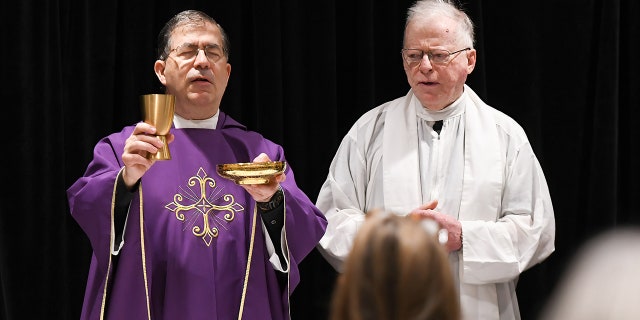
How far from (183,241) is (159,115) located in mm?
543

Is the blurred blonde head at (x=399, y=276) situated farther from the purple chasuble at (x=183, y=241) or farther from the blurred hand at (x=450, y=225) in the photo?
the blurred hand at (x=450, y=225)

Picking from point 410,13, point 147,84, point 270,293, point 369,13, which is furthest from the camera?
point 369,13

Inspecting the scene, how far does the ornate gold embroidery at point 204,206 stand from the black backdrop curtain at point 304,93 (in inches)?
39.6

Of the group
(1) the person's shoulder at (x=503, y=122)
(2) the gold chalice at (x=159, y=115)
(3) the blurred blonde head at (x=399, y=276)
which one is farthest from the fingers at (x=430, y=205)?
(3) the blurred blonde head at (x=399, y=276)

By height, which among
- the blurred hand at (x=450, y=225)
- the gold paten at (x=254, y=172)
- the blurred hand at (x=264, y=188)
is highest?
the gold paten at (x=254, y=172)

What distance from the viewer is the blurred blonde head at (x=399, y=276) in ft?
6.42

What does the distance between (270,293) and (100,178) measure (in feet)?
2.70

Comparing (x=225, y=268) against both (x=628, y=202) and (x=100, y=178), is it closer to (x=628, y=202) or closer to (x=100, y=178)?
(x=100, y=178)

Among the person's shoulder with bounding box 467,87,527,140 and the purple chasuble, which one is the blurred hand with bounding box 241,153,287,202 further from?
the person's shoulder with bounding box 467,87,527,140

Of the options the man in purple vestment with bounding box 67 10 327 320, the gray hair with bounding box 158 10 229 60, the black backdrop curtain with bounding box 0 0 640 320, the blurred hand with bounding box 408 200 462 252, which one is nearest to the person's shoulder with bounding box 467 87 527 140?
the blurred hand with bounding box 408 200 462 252

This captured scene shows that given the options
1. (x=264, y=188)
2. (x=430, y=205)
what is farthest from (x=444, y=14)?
(x=264, y=188)

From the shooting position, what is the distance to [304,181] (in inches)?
204

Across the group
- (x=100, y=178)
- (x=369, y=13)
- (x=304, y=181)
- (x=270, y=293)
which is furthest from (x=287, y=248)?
(x=369, y=13)

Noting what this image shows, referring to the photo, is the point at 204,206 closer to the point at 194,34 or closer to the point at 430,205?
the point at 194,34
